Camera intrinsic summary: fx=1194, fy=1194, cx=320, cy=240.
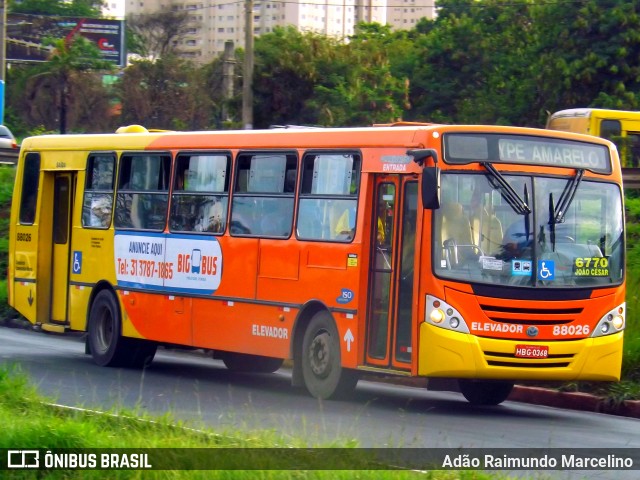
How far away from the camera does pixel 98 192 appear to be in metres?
16.1

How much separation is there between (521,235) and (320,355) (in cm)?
245

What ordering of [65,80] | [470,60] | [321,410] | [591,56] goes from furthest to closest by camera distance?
[65,80] → [470,60] → [591,56] → [321,410]

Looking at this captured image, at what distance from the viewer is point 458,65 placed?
154 ft

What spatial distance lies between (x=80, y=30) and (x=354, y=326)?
70444mm

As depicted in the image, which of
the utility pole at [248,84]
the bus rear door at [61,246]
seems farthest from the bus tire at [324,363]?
the utility pole at [248,84]

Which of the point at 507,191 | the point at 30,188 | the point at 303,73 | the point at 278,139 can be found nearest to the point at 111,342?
the point at 30,188

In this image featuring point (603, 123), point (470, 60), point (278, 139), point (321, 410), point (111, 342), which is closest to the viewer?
point (321, 410)

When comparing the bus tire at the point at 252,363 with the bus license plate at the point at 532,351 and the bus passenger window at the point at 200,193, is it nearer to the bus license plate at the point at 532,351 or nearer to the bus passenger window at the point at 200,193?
the bus passenger window at the point at 200,193

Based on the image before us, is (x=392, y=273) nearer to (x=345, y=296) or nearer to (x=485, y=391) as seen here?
(x=345, y=296)

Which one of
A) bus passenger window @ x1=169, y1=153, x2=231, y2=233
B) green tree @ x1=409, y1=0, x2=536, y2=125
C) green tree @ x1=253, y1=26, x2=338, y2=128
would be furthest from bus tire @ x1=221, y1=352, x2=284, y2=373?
green tree @ x1=409, y1=0, x2=536, y2=125

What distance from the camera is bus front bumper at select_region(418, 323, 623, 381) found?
35.9 ft

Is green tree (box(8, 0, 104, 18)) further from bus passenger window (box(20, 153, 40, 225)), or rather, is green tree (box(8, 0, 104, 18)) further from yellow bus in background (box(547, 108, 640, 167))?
bus passenger window (box(20, 153, 40, 225))

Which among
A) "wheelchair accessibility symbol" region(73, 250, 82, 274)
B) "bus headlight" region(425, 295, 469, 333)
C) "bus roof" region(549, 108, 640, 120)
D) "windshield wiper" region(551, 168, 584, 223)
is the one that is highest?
"bus roof" region(549, 108, 640, 120)

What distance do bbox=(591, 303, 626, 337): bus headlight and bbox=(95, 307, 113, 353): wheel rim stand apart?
6.83 metres
